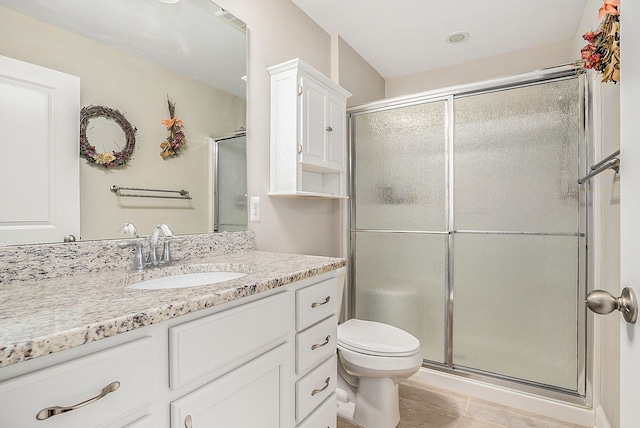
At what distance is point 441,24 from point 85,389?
2.72 m

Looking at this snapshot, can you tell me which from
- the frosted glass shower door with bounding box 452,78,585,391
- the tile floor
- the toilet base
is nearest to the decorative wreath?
the toilet base

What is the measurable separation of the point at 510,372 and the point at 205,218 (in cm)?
202

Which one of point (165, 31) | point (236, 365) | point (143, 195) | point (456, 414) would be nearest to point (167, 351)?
point (236, 365)

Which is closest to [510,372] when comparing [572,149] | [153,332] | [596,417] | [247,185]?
[596,417]

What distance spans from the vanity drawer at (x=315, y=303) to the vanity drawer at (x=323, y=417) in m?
0.35

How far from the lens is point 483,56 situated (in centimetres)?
280

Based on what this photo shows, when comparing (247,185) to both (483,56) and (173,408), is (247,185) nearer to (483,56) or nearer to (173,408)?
(173,408)

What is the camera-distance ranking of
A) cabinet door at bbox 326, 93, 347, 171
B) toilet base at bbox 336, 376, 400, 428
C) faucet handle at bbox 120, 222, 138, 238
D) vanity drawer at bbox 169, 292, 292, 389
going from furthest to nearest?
cabinet door at bbox 326, 93, 347, 171 < toilet base at bbox 336, 376, 400, 428 < faucet handle at bbox 120, 222, 138, 238 < vanity drawer at bbox 169, 292, 292, 389

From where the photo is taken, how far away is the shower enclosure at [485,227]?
1.85 metres

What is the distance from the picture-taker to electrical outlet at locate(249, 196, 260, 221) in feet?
5.80

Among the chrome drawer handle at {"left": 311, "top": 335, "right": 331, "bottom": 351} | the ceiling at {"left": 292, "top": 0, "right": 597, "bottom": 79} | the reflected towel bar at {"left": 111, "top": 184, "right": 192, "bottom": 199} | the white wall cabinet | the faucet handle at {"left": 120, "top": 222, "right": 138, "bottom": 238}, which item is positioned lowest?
the chrome drawer handle at {"left": 311, "top": 335, "right": 331, "bottom": 351}

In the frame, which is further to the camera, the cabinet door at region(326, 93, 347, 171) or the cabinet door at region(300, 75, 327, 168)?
the cabinet door at region(326, 93, 347, 171)

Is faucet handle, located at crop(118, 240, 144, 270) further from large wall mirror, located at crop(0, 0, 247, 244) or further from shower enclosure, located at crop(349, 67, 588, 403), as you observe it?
shower enclosure, located at crop(349, 67, 588, 403)

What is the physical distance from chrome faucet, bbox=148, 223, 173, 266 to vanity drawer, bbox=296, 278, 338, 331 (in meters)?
0.55
